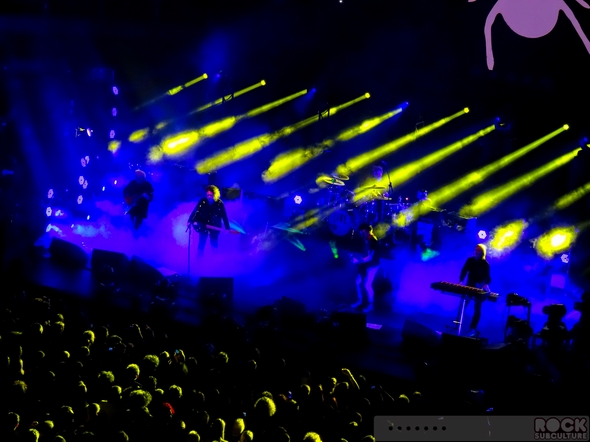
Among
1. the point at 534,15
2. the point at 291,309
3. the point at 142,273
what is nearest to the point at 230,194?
the point at 142,273

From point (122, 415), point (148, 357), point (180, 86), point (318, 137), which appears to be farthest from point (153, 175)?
point (122, 415)

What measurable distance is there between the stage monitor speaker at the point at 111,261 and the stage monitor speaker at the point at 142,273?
99 millimetres

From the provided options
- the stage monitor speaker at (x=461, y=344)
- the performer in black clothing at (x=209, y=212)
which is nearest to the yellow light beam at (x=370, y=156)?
the performer in black clothing at (x=209, y=212)

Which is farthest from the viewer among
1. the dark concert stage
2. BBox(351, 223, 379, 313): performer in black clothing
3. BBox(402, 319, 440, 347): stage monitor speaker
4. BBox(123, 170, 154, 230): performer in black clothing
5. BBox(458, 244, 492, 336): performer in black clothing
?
BBox(123, 170, 154, 230): performer in black clothing

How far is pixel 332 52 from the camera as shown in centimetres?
1259

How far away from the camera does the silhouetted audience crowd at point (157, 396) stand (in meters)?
2.96

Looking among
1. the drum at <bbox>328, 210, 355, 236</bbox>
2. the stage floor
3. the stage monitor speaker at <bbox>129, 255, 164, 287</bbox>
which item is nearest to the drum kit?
the drum at <bbox>328, 210, 355, 236</bbox>

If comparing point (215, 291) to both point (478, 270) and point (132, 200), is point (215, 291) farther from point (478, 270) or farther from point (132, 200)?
point (132, 200)

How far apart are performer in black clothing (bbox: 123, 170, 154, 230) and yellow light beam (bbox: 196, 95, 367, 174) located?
9.80ft

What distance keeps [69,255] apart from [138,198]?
80.8 inches

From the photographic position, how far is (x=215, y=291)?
710 cm

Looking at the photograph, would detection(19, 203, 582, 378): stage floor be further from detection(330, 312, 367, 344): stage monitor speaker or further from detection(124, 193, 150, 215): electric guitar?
detection(330, 312, 367, 344): stage monitor speaker

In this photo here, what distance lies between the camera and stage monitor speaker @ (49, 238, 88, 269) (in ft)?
28.0

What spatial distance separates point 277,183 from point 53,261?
6.18m
